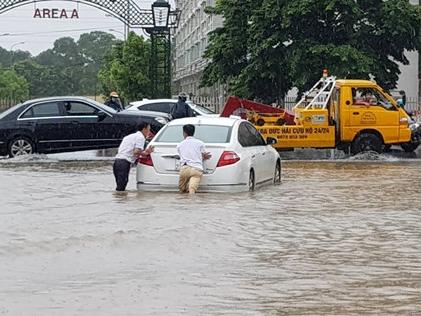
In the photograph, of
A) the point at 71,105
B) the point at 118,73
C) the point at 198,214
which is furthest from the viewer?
the point at 118,73

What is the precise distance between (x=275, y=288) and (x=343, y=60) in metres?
24.2

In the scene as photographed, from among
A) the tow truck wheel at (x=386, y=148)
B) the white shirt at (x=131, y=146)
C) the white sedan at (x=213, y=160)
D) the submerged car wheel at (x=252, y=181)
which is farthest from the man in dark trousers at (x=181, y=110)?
the submerged car wheel at (x=252, y=181)

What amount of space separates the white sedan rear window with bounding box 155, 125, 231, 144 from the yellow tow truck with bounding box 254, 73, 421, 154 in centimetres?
853

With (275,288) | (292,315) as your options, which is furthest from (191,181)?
(292,315)

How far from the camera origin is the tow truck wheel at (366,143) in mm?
26484

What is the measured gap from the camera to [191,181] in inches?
644

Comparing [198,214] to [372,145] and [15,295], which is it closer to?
[15,295]

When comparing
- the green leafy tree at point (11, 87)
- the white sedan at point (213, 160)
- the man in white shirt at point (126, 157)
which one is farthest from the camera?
the green leafy tree at point (11, 87)

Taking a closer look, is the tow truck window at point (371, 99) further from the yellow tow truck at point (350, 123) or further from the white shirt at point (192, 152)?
the white shirt at point (192, 152)

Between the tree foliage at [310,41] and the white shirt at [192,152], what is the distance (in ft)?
55.1

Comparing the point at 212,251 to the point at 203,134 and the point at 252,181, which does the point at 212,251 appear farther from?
the point at 203,134

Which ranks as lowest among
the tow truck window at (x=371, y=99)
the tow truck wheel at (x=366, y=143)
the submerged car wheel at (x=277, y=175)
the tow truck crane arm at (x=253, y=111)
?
the submerged car wheel at (x=277, y=175)

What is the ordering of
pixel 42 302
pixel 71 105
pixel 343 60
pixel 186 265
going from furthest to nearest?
1. pixel 343 60
2. pixel 71 105
3. pixel 186 265
4. pixel 42 302

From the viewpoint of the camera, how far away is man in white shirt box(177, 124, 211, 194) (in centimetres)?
1630
